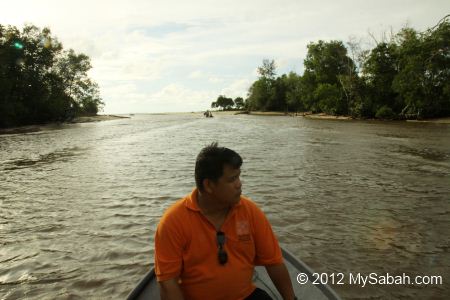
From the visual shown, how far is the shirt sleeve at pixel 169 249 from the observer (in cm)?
271

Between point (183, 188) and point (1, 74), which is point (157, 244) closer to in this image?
point (183, 188)

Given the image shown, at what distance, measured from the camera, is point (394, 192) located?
10.6 metres

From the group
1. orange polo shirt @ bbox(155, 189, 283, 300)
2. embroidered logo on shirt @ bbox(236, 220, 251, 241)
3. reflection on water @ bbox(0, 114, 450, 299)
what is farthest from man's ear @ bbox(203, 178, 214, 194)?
reflection on water @ bbox(0, 114, 450, 299)

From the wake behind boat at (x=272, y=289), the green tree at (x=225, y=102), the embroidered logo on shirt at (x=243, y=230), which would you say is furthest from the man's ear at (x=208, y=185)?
the green tree at (x=225, y=102)

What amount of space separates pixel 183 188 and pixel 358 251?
20.1ft

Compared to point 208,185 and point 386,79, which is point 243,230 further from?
point 386,79

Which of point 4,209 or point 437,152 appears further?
point 437,152

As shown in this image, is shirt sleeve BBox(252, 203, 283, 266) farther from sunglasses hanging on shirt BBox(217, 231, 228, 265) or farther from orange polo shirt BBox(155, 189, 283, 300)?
sunglasses hanging on shirt BBox(217, 231, 228, 265)

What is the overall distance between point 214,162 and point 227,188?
0.68 feet

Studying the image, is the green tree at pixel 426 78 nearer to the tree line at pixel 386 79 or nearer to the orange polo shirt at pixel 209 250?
the tree line at pixel 386 79

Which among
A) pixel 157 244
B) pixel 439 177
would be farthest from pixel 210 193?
pixel 439 177

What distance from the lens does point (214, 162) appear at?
9.25ft

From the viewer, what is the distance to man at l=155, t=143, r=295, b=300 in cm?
273

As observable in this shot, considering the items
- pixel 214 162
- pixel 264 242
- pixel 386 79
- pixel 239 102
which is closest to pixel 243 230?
pixel 264 242
